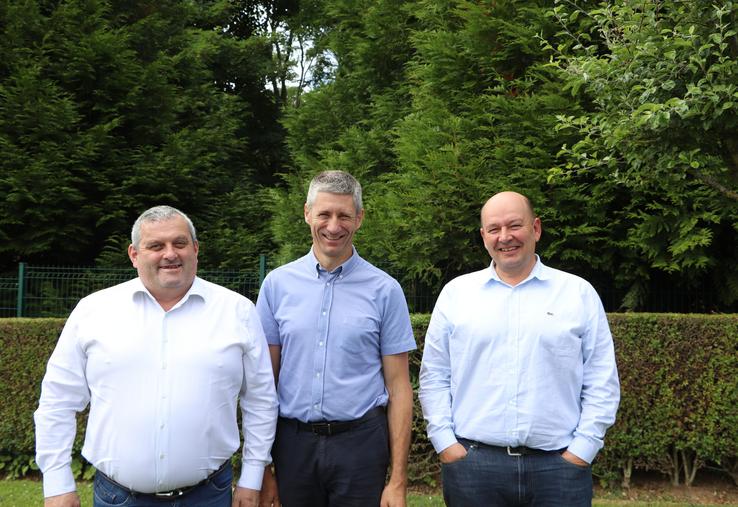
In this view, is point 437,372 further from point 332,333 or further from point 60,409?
point 60,409

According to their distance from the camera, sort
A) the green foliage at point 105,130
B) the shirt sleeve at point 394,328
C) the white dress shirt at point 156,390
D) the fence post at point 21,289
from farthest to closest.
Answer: the green foliage at point 105,130 → the fence post at point 21,289 → the shirt sleeve at point 394,328 → the white dress shirt at point 156,390

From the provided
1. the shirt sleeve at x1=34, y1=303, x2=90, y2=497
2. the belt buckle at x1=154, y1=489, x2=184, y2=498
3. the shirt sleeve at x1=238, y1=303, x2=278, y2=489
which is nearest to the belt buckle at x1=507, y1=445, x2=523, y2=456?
the shirt sleeve at x1=238, y1=303, x2=278, y2=489

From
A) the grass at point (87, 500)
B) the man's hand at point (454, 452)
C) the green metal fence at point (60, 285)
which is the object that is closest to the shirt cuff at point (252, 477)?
the man's hand at point (454, 452)

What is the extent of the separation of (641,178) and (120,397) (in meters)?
4.70

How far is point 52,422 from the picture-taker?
2660mm

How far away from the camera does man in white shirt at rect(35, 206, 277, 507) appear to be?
8.53 ft

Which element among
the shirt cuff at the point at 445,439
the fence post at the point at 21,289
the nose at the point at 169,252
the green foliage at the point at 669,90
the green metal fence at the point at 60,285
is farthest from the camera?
the green metal fence at the point at 60,285

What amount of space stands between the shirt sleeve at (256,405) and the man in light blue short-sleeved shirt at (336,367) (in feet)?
0.34

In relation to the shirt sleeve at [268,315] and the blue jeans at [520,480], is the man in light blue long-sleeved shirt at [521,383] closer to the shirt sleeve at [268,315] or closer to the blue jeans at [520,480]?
the blue jeans at [520,480]

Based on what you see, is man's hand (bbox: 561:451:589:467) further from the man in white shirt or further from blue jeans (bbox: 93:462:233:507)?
blue jeans (bbox: 93:462:233:507)

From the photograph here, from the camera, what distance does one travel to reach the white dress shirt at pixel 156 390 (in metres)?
2.60

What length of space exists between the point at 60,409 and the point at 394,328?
4.68ft

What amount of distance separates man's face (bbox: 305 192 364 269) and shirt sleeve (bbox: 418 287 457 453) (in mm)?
521

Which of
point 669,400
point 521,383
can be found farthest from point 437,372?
point 669,400
